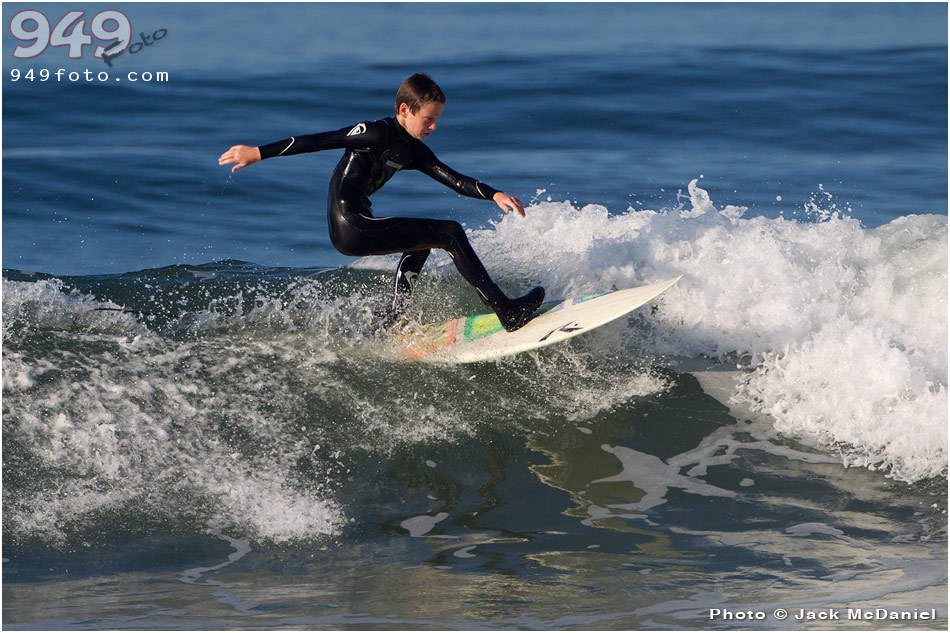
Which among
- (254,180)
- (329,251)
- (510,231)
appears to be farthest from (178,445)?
(254,180)

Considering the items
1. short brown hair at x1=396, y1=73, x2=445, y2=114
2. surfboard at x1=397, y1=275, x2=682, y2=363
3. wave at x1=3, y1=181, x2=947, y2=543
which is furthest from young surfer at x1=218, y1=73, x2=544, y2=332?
wave at x1=3, y1=181, x2=947, y2=543

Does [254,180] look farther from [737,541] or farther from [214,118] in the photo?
[737,541]

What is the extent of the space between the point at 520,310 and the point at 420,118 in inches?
49.1

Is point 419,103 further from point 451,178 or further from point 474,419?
point 474,419

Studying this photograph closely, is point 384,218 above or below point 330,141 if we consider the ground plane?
below

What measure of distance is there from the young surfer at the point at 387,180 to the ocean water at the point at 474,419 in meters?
0.84

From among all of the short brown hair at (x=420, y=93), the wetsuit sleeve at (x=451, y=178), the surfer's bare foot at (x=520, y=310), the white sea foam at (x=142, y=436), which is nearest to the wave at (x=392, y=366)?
the white sea foam at (x=142, y=436)

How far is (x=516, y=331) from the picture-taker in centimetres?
566

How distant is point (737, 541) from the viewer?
4.43 metres

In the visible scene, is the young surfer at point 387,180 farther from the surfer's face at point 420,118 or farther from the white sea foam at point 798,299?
the white sea foam at point 798,299

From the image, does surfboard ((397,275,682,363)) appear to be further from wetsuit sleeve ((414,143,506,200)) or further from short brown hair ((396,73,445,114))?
short brown hair ((396,73,445,114))

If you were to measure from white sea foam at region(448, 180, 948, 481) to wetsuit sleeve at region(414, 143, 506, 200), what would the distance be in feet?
5.46

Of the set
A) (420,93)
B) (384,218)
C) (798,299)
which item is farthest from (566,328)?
(798,299)

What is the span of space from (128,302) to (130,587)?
3320mm
